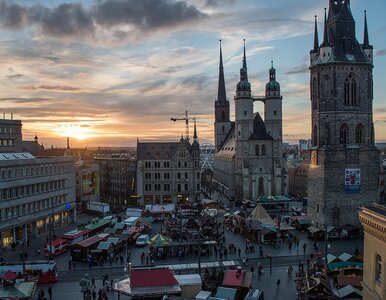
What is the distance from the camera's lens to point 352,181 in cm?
5809

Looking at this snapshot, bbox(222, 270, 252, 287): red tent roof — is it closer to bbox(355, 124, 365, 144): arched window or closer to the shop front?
the shop front

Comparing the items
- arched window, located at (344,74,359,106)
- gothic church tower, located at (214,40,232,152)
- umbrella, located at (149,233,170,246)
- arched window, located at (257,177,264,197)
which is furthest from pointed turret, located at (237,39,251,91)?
umbrella, located at (149,233,170,246)

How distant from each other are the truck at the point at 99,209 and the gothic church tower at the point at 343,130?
→ 3094 cm

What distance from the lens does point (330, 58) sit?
192 feet

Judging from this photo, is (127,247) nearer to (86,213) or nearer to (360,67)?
(86,213)

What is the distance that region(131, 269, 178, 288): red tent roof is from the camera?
100ft

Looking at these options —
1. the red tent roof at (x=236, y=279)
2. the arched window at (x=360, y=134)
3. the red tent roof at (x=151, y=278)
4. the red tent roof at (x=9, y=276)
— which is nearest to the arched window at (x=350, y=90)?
the arched window at (x=360, y=134)

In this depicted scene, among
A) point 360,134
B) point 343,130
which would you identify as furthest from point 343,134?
point 360,134

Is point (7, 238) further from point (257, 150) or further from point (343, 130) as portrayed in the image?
point (257, 150)

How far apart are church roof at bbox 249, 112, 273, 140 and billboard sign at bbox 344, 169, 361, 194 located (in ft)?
105

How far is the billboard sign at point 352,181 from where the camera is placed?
2285 inches

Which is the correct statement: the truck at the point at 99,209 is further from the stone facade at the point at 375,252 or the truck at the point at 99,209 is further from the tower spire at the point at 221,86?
the tower spire at the point at 221,86

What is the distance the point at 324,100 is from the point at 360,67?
6.45 meters

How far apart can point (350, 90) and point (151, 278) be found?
39.6 m
